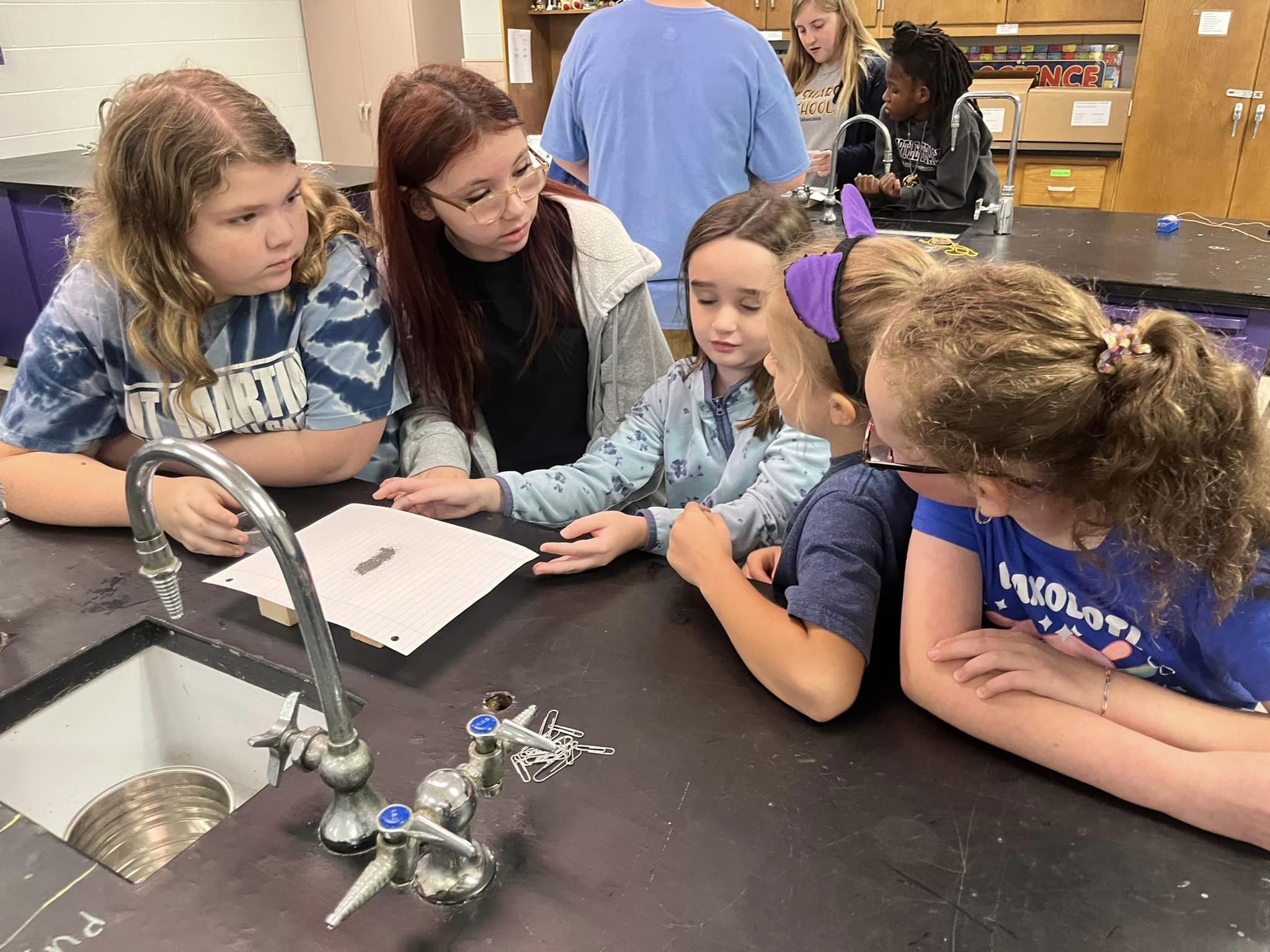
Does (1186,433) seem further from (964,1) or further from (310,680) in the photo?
(964,1)

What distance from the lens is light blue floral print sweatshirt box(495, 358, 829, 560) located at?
120 centimetres

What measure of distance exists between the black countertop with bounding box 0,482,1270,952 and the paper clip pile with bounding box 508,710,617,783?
1 centimetres

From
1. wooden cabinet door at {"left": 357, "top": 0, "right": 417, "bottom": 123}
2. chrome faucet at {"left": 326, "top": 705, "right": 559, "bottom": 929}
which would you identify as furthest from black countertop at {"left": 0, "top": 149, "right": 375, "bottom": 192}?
chrome faucet at {"left": 326, "top": 705, "right": 559, "bottom": 929}

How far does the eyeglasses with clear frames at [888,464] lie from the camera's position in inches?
30.7

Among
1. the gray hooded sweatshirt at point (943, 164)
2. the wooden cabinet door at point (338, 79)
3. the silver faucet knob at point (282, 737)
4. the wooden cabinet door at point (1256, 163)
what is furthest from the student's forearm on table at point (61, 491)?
the wooden cabinet door at point (1256, 163)

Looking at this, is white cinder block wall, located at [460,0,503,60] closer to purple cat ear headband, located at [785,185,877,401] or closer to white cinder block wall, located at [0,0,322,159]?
white cinder block wall, located at [0,0,322,159]

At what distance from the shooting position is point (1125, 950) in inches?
24.1

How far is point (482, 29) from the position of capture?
4.96 meters

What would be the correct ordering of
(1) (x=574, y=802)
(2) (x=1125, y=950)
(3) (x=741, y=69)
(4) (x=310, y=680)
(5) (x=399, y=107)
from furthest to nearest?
(3) (x=741, y=69), (5) (x=399, y=107), (4) (x=310, y=680), (1) (x=574, y=802), (2) (x=1125, y=950)

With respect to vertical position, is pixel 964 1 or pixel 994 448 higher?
pixel 964 1

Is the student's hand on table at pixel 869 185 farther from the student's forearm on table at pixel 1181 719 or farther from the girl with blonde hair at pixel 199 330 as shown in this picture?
the student's forearm on table at pixel 1181 719

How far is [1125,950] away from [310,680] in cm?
73

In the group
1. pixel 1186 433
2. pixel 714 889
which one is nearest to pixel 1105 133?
pixel 1186 433

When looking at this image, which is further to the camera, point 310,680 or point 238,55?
point 238,55
